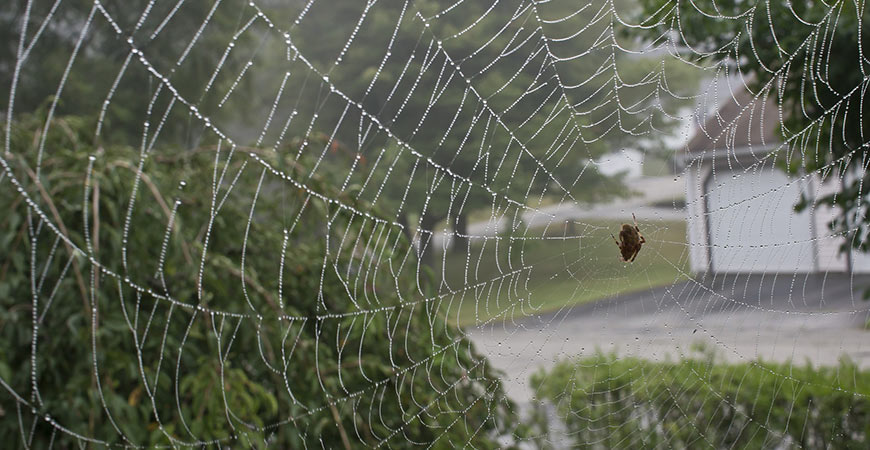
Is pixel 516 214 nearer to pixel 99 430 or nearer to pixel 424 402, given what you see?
pixel 424 402

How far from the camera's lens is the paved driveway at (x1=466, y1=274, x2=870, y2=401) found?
96 cm

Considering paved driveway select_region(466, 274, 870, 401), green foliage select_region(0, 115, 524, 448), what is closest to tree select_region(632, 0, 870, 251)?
paved driveway select_region(466, 274, 870, 401)

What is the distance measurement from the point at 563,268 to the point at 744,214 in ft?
0.79

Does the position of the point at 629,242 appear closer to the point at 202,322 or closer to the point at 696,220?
the point at 696,220

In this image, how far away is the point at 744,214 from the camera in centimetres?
Answer: 95

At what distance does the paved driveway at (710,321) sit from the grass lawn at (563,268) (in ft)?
0.08

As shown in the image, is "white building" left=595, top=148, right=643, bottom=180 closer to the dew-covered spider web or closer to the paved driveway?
the dew-covered spider web

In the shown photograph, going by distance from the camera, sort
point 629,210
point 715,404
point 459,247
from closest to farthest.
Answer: point 629,210 < point 459,247 < point 715,404

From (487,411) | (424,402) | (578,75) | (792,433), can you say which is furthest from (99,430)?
(792,433)

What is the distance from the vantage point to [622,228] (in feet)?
2.75

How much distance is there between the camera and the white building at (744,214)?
93cm

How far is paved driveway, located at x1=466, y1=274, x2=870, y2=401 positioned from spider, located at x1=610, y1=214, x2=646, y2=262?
0.10 meters

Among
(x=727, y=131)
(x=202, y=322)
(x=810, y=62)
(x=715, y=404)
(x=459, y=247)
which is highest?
(x=810, y=62)

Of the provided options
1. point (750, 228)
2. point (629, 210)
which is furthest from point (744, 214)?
point (629, 210)
